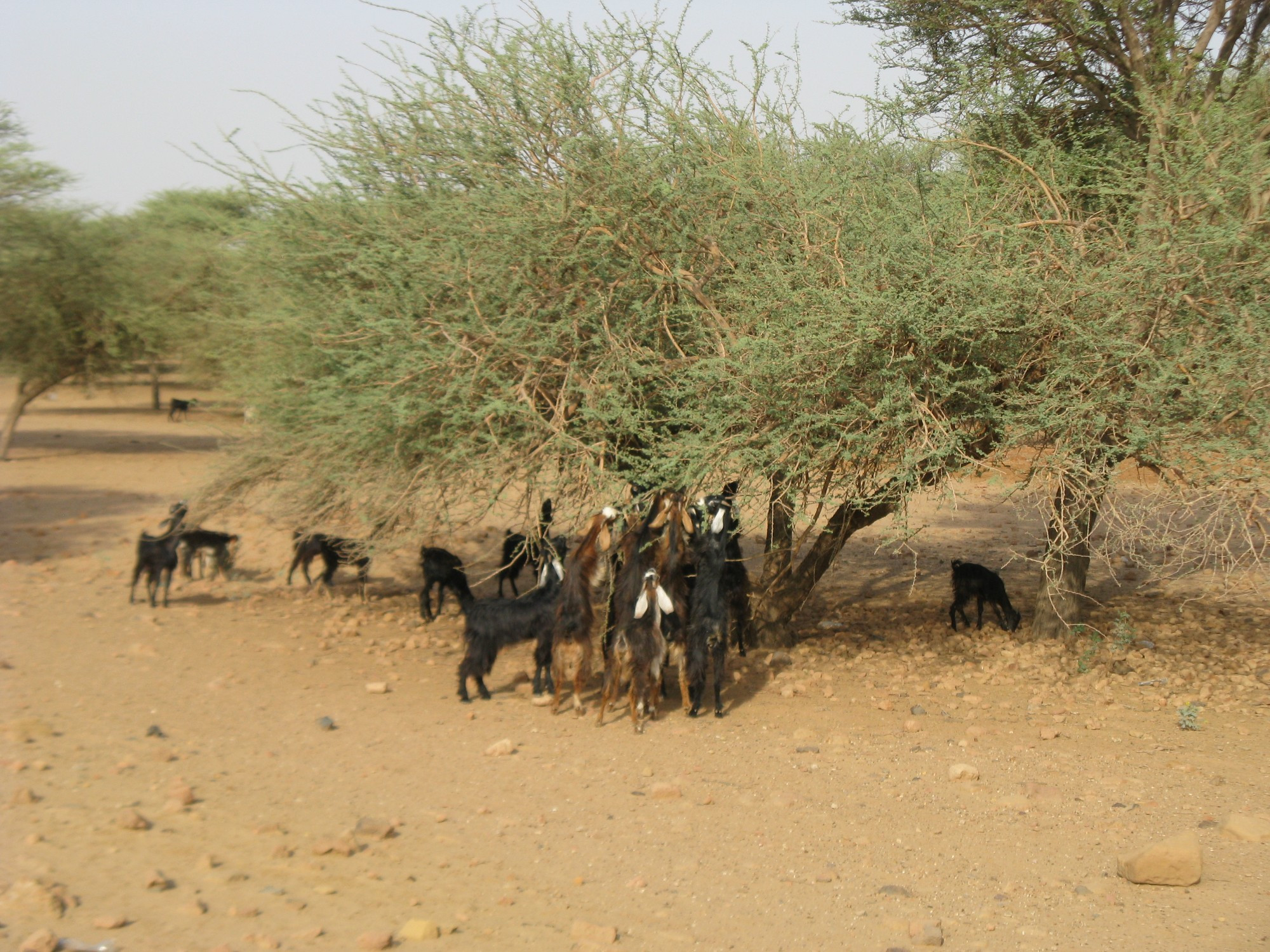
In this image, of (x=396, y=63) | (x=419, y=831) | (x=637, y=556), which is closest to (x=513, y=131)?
(x=396, y=63)

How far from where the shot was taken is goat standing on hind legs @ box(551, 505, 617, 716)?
729cm

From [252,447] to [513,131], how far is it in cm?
386

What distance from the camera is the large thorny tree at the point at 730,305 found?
6.68 metres

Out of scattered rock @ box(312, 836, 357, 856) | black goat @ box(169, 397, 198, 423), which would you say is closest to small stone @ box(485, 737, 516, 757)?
scattered rock @ box(312, 836, 357, 856)

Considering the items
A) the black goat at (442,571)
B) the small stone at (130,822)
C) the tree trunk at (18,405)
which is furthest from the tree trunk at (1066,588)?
the tree trunk at (18,405)

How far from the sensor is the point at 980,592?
29.9 feet

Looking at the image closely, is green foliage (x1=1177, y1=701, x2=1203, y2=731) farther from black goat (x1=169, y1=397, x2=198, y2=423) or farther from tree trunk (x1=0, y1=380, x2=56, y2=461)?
black goat (x1=169, y1=397, x2=198, y2=423)

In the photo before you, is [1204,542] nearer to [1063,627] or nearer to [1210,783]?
[1210,783]

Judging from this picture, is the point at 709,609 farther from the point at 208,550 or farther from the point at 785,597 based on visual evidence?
the point at 208,550

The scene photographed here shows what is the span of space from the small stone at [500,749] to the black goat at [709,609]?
1366 millimetres

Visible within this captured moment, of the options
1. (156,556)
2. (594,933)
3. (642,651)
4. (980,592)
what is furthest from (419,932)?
(156,556)

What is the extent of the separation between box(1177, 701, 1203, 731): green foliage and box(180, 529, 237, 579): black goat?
8.54 m

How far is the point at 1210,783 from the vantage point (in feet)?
19.6

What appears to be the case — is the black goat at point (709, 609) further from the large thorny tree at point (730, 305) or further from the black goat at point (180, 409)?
the black goat at point (180, 409)
